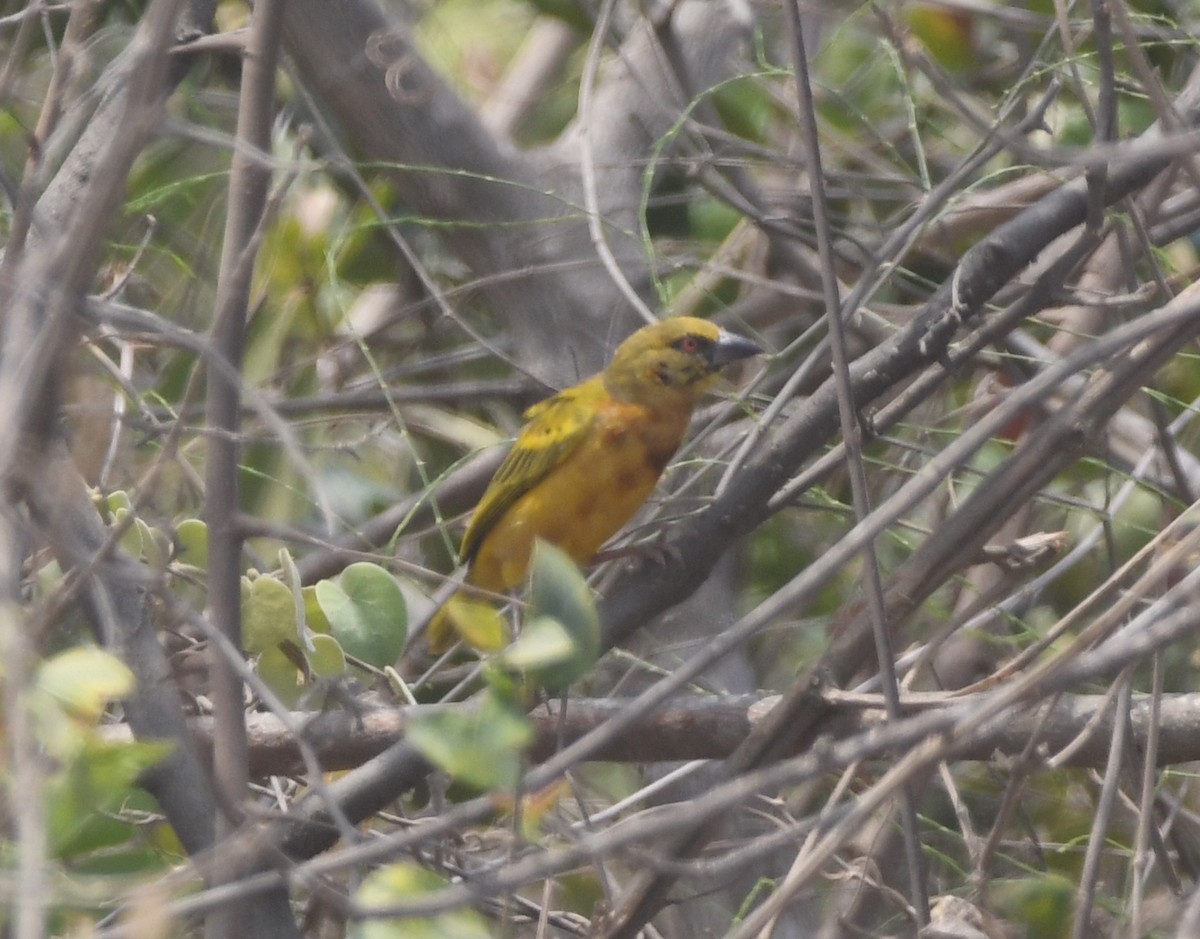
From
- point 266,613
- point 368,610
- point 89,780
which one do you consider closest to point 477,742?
point 89,780

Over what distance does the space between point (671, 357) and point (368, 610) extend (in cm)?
173

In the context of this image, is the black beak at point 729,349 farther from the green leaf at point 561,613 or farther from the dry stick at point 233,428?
the green leaf at point 561,613

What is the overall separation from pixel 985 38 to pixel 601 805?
276cm

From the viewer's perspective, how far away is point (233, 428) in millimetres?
2150

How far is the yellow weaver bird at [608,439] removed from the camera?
4074 mm

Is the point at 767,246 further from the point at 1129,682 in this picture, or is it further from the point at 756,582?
the point at 1129,682

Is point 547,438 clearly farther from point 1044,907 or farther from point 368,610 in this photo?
point 1044,907

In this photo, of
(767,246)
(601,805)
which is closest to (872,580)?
(601,805)

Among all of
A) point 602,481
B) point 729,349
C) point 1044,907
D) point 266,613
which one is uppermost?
point 266,613

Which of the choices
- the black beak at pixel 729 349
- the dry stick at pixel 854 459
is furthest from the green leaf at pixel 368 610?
the black beak at pixel 729 349

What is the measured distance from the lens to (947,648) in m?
4.00

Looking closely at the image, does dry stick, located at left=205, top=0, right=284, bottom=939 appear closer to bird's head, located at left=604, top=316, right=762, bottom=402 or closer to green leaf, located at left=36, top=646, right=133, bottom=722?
green leaf, located at left=36, top=646, right=133, bottom=722

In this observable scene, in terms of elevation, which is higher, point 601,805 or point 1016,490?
point 1016,490

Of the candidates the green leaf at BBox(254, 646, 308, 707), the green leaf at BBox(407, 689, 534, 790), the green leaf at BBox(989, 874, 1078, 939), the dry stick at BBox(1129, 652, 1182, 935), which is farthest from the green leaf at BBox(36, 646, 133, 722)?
the green leaf at BBox(989, 874, 1078, 939)
